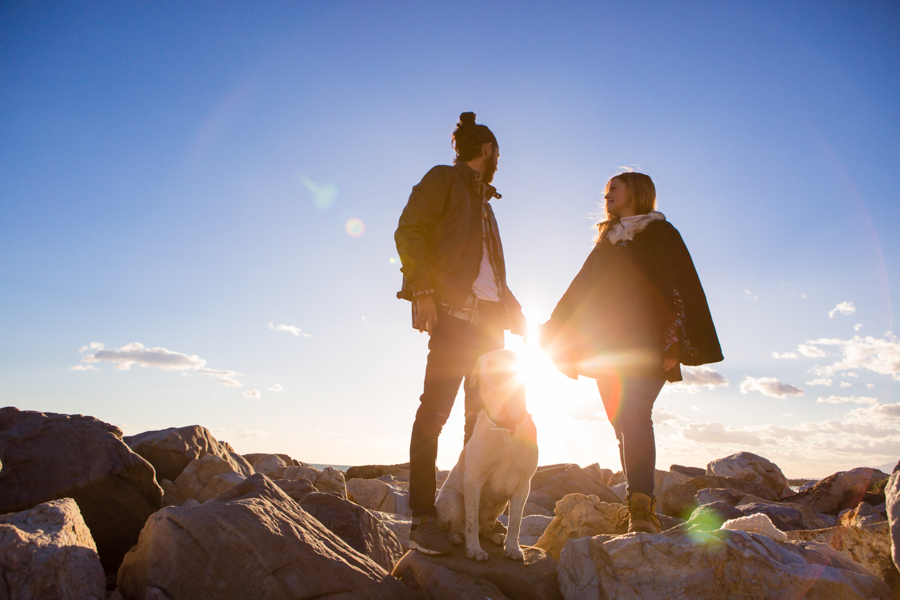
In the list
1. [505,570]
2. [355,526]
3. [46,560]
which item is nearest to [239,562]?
[46,560]

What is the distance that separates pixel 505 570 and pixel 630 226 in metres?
2.40

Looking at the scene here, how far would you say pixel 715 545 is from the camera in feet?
7.14

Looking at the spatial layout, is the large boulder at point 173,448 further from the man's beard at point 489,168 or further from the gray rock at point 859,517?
the gray rock at point 859,517

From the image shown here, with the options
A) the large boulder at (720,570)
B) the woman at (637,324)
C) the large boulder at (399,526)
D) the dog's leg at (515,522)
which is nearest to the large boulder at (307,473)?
the large boulder at (399,526)

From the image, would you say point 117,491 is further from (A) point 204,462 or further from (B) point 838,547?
(B) point 838,547

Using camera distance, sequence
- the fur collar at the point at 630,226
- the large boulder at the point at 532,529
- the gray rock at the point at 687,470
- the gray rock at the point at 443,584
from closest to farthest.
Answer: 1. the gray rock at the point at 443,584
2. the fur collar at the point at 630,226
3. the large boulder at the point at 532,529
4. the gray rock at the point at 687,470

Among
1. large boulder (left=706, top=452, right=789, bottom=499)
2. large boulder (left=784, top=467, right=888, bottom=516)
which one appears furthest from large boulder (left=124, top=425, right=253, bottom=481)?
large boulder (left=706, top=452, right=789, bottom=499)

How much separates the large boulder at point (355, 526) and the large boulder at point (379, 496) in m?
3.41

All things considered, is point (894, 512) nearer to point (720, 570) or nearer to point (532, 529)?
point (720, 570)

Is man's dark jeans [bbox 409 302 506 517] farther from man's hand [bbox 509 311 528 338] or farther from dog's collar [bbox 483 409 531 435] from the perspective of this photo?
man's hand [bbox 509 311 528 338]

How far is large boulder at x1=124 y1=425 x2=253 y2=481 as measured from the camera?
224 inches

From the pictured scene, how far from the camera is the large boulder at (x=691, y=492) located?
24.5 ft

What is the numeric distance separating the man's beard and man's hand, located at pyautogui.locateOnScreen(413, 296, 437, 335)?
128cm

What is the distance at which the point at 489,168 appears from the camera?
402cm
